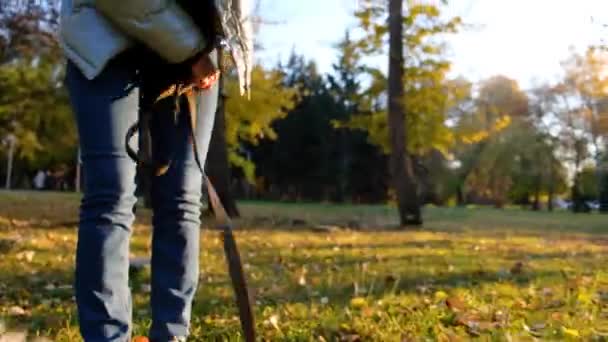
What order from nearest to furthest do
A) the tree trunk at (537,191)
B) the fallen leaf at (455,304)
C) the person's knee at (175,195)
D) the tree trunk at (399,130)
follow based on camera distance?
the person's knee at (175,195) → the fallen leaf at (455,304) → the tree trunk at (399,130) → the tree trunk at (537,191)

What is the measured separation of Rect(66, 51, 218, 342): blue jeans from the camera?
1.84 m

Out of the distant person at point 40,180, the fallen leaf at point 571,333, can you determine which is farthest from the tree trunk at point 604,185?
the distant person at point 40,180

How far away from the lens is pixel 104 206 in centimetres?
186

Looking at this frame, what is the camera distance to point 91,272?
1.83 meters

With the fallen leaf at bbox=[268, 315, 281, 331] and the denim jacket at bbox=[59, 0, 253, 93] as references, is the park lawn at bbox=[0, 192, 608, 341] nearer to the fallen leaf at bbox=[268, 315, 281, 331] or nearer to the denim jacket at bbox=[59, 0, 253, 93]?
the fallen leaf at bbox=[268, 315, 281, 331]

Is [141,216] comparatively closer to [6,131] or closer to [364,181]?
[6,131]

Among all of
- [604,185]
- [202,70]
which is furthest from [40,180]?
[202,70]

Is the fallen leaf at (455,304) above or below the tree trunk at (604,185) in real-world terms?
below

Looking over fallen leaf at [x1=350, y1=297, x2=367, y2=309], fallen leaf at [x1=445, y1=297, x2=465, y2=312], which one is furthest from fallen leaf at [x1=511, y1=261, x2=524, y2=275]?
fallen leaf at [x1=350, y1=297, x2=367, y2=309]

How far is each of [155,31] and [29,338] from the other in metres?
1.19

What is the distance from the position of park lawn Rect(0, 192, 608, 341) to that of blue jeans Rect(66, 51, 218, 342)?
552mm

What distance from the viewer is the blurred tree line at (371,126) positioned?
14.8 m

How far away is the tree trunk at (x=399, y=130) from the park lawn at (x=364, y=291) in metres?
5.45

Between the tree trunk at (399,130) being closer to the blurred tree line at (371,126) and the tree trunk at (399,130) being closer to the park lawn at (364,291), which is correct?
the blurred tree line at (371,126)
